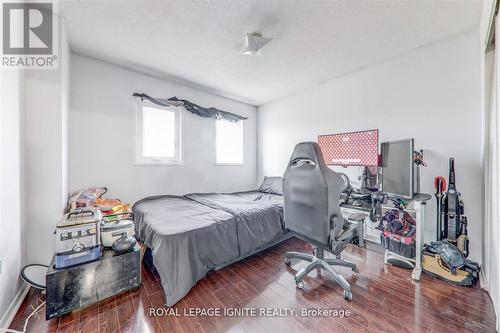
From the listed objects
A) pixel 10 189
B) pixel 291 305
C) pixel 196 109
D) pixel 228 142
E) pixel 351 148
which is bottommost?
pixel 291 305

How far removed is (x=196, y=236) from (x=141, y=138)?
215cm

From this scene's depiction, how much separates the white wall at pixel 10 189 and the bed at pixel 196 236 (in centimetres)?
91

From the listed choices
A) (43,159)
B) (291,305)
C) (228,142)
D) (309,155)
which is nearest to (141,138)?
(43,159)

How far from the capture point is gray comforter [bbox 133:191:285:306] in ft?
5.40

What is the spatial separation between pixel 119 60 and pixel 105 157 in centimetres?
141

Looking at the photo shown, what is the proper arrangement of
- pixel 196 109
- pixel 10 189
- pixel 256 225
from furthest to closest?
pixel 196 109 < pixel 256 225 < pixel 10 189

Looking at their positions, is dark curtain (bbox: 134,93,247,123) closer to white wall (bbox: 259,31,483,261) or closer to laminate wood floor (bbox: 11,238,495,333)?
white wall (bbox: 259,31,483,261)

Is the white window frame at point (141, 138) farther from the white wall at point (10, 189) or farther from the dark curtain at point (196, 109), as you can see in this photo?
the white wall at point (10, 189)

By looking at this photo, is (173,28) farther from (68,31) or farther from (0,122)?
(0,122)

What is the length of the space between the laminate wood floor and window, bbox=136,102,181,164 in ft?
5.97

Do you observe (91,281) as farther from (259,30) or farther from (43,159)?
(259,30)

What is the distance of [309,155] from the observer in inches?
69.9

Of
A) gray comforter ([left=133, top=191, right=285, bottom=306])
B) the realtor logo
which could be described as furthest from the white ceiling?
gray comforter ([left=133, top=191, right=285, bottom=306])

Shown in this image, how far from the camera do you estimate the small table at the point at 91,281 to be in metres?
1.43
